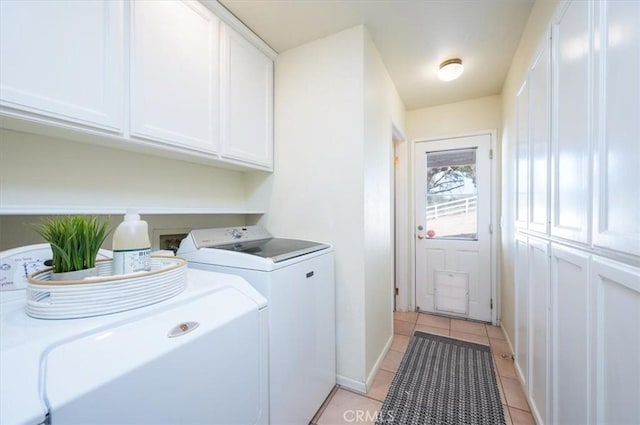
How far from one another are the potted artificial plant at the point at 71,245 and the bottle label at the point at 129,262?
0.31ft

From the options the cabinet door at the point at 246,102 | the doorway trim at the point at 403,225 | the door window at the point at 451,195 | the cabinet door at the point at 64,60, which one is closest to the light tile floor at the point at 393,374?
the doorway trim at the point at 403,225

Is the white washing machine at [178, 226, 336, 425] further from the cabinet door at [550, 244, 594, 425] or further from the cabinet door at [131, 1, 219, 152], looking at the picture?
the cabinet door at [550, 244, 594, 425]

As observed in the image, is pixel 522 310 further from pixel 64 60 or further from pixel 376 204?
pixel 64 60

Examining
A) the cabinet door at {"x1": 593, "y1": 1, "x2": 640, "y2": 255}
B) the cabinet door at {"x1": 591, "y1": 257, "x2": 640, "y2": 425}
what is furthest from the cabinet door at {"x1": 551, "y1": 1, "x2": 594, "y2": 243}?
the cabinet door at {"x1": 591, "y1": 257, "x2": 640, "y2": 425}

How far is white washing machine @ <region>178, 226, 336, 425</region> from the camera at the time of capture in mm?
1218

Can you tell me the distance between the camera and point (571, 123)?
0.97m

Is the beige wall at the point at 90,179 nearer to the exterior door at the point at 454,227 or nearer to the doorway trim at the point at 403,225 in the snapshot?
the doorway trim at the point at 403,225

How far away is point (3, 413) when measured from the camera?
1.49 feet

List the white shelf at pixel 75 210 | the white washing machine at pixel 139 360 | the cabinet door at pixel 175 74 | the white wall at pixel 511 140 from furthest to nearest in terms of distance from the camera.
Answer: the white wall at pixel 511 140, the cabinet door at pixel 175 74, the white shelf at pixel 75 210, the white washing machine at pixel 139 360

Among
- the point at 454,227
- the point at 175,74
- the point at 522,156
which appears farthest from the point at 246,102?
the point at 454,227

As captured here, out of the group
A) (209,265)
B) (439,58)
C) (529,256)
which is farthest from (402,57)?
(209,265)

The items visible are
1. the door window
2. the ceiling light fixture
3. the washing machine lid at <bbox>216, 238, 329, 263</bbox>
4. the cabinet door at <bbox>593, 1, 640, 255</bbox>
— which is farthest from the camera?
the door window

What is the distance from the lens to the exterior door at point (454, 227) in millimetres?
2750

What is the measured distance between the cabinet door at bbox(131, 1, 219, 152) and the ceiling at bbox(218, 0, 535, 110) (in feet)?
1.01
